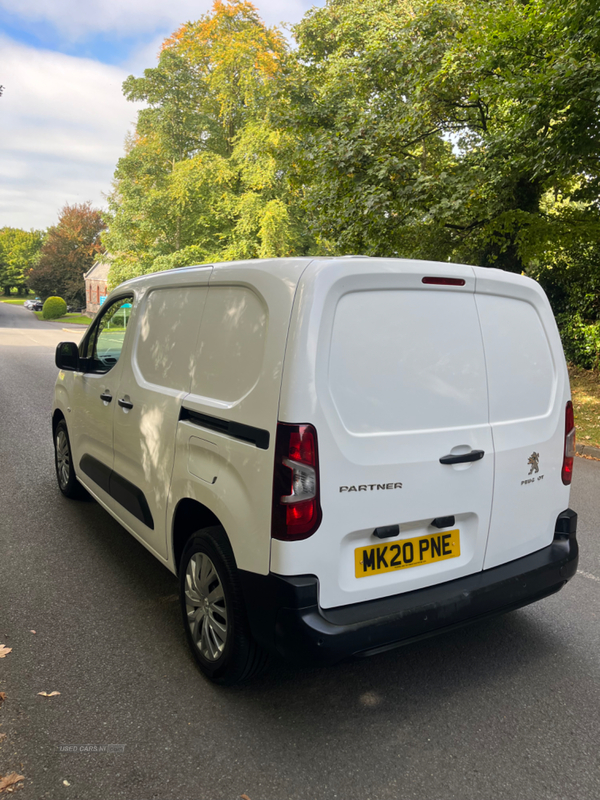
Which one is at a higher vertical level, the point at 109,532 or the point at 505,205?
the point at 505,205

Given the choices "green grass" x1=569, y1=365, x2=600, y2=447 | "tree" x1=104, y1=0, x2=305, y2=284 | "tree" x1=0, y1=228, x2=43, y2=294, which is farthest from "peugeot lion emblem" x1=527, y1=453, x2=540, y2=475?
"tree" x1=0, y1=228, x2=43, y2=294

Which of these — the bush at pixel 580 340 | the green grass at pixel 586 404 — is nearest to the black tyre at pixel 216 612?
the green grass at pixel 586 404

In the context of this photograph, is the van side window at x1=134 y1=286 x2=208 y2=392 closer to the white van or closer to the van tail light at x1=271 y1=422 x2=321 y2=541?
the white van

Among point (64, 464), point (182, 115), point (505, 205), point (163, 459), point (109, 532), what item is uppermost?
point (182, 115)

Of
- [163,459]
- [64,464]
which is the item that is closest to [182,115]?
[64,464]

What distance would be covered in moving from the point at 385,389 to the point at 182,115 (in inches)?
1258

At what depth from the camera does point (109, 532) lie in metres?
4.69

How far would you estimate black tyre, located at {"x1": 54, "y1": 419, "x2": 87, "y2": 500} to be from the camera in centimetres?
521

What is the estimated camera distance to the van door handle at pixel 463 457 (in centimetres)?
254

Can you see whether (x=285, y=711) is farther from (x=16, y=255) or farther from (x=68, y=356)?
(x=16, y=255)

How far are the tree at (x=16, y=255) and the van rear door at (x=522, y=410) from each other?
399 ft

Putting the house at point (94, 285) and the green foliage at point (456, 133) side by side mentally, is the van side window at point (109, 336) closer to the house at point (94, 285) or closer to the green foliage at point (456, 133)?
the green foliage at point (456, 133)

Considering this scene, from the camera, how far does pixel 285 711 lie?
8.55 feet

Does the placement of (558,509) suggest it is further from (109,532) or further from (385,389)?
(109,532)
